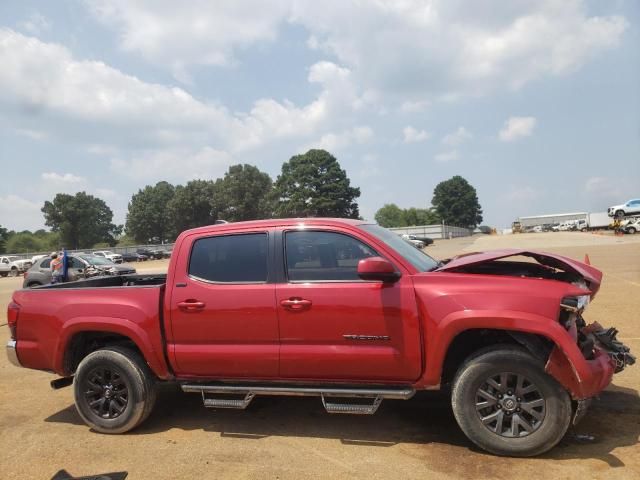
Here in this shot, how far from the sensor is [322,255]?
430 centimetres

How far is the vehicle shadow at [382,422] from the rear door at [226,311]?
25.0 inches

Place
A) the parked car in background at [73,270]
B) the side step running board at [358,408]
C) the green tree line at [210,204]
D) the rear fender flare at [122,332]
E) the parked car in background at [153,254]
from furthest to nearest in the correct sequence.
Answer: the green tree line at [210,204] → the parked car in background at [153,254] → the parked car in background at [73,270] → the rear fender flare at [122,332] → the side step running board at [358,408]

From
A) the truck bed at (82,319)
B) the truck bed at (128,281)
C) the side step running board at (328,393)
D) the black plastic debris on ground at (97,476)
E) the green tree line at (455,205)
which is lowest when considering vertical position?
the black plastic debris on ground at (97,476)

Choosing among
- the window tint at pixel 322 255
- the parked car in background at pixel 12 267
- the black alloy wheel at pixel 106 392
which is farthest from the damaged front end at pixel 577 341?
the parked car in background at pixel 12 267

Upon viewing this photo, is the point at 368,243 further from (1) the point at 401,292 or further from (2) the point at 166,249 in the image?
(2) the point at 166,249

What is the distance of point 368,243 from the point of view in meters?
4.23

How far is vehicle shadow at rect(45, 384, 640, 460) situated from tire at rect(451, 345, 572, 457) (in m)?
0.22

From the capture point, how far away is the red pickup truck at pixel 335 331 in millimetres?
3662

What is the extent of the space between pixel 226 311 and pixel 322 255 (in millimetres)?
942

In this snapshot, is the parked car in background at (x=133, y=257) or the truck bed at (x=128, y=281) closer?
the truck bed at (x=128, y=281)

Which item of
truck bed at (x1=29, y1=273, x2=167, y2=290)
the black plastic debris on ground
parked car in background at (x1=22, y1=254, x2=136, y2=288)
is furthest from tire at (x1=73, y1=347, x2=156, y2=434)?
parked car in background at (x1=22, y1=254, x2=136, y2=288)

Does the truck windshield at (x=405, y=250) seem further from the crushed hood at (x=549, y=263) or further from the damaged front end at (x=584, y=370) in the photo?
the damaged front end at (x=584, y=370)

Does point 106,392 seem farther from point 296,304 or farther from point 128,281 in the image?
point 296,304

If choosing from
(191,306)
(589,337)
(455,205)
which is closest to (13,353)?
(191,306)
